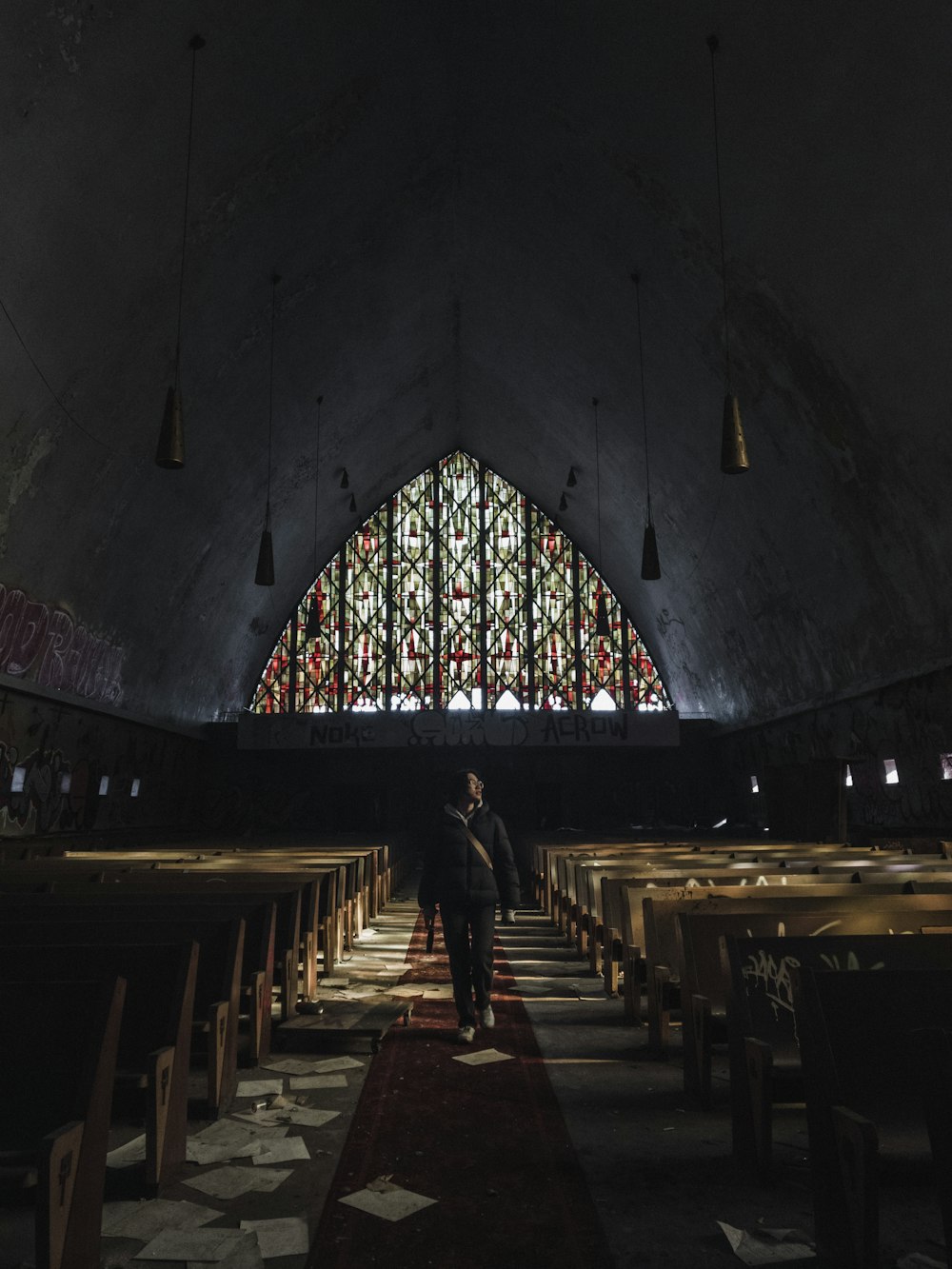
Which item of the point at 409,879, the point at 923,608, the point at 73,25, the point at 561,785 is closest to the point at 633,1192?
the point at 73,25

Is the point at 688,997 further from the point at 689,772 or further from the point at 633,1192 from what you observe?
the point at 689,772

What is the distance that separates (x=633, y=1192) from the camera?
2957 mm

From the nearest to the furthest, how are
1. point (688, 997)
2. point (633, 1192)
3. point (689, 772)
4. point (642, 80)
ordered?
point (633, 1192) < point (688, 997) < point (642, 80) < point (689, 772)

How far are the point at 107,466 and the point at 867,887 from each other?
987cm

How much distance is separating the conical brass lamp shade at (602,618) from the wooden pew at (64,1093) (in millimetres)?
19502

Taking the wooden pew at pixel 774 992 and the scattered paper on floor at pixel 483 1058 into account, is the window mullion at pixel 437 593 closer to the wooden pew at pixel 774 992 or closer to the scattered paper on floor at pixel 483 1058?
the scattered paper on floor at pixel 483 1058

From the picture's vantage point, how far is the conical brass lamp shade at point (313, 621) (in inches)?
848

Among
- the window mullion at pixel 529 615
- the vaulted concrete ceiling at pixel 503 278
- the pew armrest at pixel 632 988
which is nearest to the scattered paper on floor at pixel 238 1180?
the pew armrest at pixel 632 988

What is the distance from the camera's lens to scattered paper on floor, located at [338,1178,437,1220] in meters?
2.80

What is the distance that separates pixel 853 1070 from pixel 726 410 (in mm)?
5165

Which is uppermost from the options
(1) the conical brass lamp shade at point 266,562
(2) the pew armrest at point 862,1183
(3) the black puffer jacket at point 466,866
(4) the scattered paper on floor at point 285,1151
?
(1) the conical brass lamp shade at point 266,562

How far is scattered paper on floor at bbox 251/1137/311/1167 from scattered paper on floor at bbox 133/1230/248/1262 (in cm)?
54

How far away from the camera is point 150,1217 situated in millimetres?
2816

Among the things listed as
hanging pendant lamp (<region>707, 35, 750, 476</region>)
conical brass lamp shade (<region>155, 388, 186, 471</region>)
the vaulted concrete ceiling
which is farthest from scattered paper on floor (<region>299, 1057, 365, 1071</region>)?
the vaulted concrete ceiling
